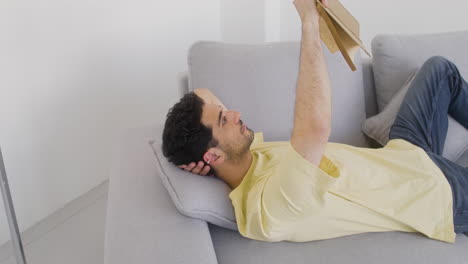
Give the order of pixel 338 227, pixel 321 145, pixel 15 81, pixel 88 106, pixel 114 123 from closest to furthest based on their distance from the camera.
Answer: pixel 321 145
pixel 338 227
pixel 15 81
pixel 88 106
pixel 114 123

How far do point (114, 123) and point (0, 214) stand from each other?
2.30ft

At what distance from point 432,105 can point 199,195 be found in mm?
1036

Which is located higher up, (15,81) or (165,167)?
(15,81)

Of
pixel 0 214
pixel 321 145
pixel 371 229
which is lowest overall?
pixel 0 214

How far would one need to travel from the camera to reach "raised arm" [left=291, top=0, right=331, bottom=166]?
1.06m

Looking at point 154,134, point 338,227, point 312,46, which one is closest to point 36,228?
point 154,134

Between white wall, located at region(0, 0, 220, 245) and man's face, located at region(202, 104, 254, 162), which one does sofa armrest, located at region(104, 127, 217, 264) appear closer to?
man's face, located at region(202, 104, 254, 162)

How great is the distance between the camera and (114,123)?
221 centimetres

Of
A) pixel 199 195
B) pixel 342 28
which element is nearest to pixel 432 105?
pixel 342 28

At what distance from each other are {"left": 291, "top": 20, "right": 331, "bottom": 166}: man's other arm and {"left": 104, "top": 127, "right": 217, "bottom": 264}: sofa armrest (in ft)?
1.11

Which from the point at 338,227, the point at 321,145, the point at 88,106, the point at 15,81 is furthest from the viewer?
the point at 88,106

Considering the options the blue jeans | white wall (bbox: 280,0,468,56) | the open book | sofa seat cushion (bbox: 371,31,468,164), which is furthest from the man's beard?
white wall (bbox: 280,0,468,56)

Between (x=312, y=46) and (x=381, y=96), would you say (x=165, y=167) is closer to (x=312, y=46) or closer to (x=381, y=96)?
(x=312, y=46)

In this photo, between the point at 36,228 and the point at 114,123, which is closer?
the point at 36,228
